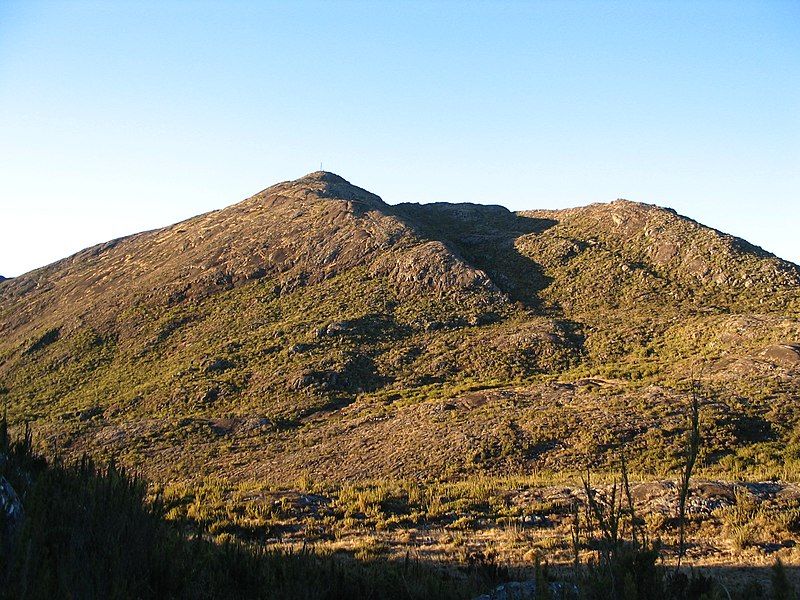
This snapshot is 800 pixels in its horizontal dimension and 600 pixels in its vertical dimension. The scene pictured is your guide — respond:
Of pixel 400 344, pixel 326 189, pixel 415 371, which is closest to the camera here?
pixel 415 371

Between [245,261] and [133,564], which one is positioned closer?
[133,564]

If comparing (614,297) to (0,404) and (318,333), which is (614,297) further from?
(0,404)

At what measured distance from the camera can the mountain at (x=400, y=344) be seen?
2556cm

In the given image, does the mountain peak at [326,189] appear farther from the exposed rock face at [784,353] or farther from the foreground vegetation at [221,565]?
the foreground vegetation at [221,565]

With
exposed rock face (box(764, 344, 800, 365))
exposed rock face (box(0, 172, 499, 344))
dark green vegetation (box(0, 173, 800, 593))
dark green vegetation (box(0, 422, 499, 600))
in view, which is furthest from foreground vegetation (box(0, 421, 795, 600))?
exposed rock face (box(0, 172, 499, 344))

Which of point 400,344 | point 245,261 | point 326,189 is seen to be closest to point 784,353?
point 400,344

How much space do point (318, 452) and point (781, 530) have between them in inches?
775

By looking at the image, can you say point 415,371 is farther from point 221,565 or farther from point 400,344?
point 221,565

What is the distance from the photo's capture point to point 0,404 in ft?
125

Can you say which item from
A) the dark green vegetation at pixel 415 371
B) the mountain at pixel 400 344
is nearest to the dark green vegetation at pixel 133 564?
the dark green vegetation at pixel 415 371

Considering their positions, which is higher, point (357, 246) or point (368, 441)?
point (357, 246)

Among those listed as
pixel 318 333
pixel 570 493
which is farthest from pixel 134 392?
pixel 570 493

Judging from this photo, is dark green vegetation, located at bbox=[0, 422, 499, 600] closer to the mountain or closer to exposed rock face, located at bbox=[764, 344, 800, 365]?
the mountain

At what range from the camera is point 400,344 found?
41.4m
